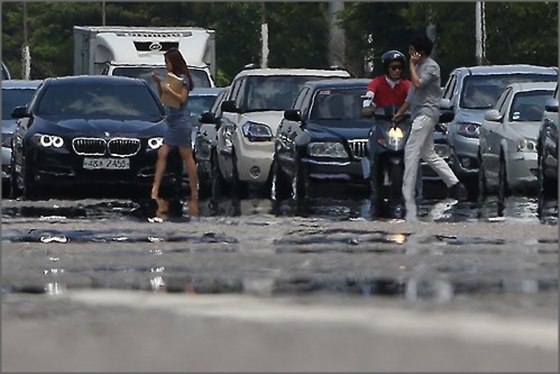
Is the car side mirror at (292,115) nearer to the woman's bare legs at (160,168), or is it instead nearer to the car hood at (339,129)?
the car hood at (339,129)

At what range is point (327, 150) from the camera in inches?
899

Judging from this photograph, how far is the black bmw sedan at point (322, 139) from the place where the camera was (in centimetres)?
2281

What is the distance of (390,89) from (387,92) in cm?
5

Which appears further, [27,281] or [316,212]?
[316,212]

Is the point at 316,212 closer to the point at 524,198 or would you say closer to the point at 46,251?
the point at 524,198

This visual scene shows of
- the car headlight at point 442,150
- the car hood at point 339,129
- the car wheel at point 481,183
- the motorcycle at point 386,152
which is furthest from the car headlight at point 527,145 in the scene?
the motorcycle at point 386,152

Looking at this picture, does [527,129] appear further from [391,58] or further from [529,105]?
[391,58]

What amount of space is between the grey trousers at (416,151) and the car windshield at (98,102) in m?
3.87

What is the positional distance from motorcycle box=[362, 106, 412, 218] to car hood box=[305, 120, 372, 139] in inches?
68.0

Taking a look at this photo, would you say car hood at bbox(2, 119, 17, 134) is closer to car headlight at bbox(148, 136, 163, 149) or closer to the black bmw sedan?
the black bmw sedan

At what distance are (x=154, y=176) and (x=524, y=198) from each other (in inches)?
156

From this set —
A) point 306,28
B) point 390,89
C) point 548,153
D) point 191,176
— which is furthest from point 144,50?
point 306,28

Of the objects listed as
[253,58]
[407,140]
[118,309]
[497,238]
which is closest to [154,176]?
[407,140]

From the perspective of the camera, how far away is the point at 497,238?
15.5 meters
